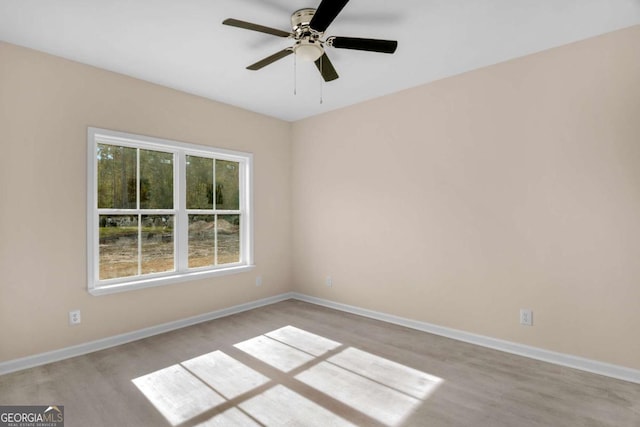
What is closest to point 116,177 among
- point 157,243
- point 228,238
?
point 157,243

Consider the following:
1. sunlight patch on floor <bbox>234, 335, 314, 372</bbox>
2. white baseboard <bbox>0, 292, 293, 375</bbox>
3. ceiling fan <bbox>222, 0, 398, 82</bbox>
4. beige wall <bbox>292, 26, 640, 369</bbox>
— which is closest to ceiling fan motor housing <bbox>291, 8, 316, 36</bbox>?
ceiling fan <bbox>222, 0, 398, 82</bbox>

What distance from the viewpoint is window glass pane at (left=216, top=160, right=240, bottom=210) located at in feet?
14.0

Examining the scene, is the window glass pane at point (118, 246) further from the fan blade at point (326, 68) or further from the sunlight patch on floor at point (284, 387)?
the fan blade at point (326, 68)

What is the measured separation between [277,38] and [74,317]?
10.1 feet

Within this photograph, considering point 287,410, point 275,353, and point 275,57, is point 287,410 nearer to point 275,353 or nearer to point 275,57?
point 275,353

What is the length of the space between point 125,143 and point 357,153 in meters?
2.67

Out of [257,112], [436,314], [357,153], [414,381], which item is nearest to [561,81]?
[357,153]

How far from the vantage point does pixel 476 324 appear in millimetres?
3232

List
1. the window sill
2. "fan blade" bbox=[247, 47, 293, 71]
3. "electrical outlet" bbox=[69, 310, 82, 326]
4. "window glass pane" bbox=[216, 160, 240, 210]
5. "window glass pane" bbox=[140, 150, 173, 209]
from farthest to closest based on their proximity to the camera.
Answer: "window glass pane" bbox=[216, 160, 240, 210] → "window glass pane" bbox=[140, 150, 173, 209] → the window sill → "electrical outlet" bbox=[69, 310, 82, 326] → "fan blade" bbox=[247, 47, 293, 71]

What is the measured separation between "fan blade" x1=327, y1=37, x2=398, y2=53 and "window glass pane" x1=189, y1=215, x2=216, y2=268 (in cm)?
270

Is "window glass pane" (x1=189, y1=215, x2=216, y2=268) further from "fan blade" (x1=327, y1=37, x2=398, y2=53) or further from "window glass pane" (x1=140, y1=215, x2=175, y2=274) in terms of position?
"fan blade" (x1=327, y1=37, x2=398, y2=53)

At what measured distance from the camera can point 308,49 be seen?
7.52ft

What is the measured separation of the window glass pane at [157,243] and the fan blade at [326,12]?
274cm

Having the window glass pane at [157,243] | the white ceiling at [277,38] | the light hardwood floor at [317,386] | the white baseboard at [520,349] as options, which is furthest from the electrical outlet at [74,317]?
the white baseboard at [520,349]
